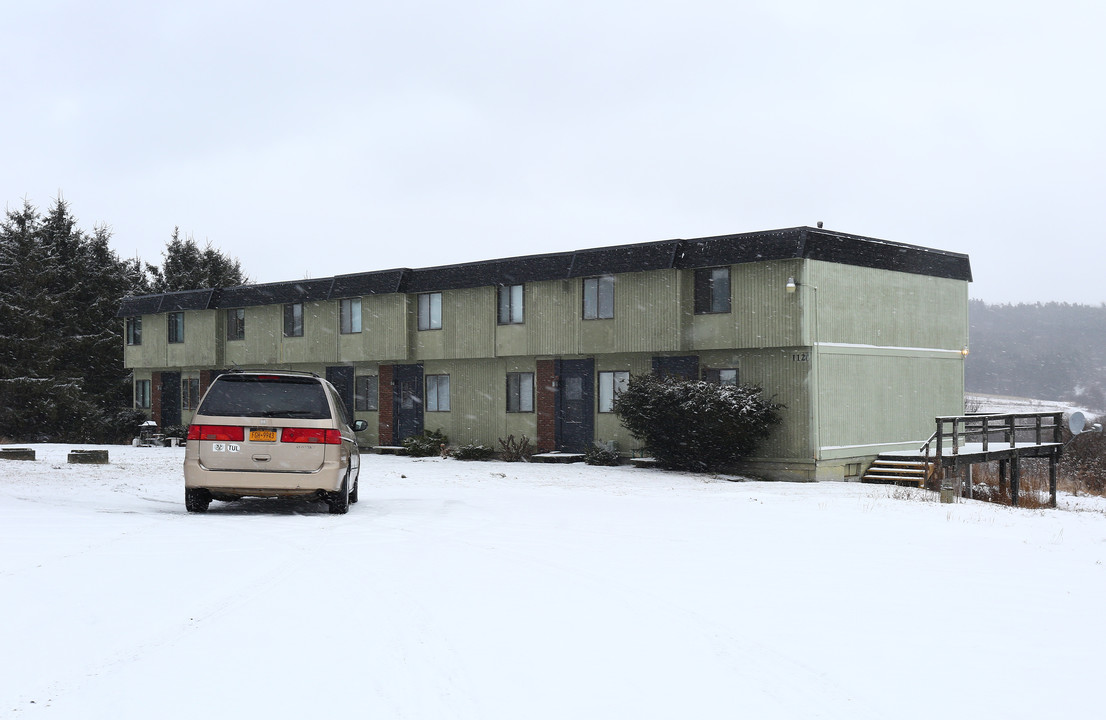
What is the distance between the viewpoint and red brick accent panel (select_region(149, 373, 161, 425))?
44.0 m

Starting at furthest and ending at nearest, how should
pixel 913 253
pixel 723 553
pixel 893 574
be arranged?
pixel 913 253 < pixel 723 553 < pixel 893 574

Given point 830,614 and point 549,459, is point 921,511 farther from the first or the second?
point 549,459

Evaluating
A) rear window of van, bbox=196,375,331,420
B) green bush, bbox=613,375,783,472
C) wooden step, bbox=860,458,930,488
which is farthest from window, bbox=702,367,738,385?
rear window of van, bbox=196,375,331,420

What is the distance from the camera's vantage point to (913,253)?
92.1 ft

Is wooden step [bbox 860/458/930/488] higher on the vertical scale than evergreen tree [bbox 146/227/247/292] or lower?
lower

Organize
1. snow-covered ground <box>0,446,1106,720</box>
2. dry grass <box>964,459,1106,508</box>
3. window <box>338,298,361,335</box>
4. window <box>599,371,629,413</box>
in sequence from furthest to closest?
window <box>338,298,361,335</box> → window <box>599,371,629,413</box> → dry grass <box>964,459,1106,508</box> → snow-covered ground <box>0,446,1106,720</box>

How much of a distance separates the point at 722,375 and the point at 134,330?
30132mm

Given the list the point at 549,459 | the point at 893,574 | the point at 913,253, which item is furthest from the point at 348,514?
the point at 913,253

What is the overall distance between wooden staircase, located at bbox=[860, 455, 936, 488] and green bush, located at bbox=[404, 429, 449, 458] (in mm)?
13476

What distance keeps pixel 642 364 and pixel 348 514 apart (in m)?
15.6

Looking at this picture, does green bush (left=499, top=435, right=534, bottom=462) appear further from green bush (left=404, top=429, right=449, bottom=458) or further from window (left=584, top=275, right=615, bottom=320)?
window (left=584, top=275, right=615, bottom=320)

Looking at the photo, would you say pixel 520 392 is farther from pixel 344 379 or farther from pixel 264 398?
pixel 264 398

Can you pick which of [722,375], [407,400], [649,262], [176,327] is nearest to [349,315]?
[407,400]

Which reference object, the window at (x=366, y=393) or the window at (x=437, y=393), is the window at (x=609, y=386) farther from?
the window at (x=366, y=393)
